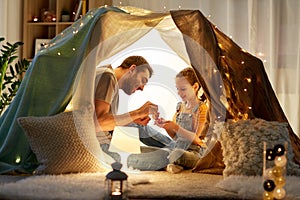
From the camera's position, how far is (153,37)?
3.80 metres

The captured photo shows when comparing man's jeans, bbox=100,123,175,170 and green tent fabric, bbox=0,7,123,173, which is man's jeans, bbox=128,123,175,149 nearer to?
man's jeans, bbox=100,123,175,170

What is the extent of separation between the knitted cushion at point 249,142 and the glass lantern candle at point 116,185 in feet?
2.33

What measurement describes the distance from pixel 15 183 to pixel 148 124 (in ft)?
3.27

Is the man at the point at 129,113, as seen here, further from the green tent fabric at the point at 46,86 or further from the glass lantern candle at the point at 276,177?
the glass lantern candle at the point at 276,177

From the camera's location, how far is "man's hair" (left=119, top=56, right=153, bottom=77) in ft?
12.1

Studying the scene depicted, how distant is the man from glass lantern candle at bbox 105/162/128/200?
0.79 meters

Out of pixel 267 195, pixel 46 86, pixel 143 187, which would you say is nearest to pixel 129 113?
pixel 46 86

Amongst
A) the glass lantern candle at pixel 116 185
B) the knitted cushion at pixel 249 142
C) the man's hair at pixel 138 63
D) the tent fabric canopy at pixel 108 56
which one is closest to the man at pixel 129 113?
the man's hair at pixel 138 63

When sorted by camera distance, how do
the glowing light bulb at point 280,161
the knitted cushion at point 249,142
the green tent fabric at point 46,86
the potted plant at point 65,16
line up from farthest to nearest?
the potted plant at point 65,16, the green tent fabric at point 46,86, the knitted cushion at point 249,142, the glowing light bulb at point 280,161

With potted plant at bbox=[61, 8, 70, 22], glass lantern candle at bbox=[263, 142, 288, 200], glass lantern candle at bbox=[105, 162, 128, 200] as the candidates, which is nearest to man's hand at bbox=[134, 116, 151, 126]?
glass lantern candle at bbox=[105, 162, 128, 200]

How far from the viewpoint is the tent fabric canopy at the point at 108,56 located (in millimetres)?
3502

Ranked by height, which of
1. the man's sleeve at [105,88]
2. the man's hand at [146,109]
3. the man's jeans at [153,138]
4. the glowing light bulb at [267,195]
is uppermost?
the man's sleeve at [105,88]

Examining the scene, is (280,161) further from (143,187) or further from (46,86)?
(46,86)

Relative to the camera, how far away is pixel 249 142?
325 centimetres
